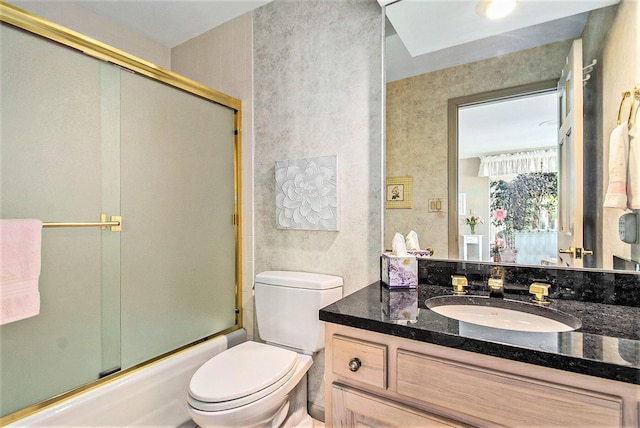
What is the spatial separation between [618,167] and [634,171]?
4cm

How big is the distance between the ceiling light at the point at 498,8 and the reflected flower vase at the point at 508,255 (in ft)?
2.99

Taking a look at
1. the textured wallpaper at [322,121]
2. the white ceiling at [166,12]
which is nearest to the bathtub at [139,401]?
the textured wallpaper at [322,121]

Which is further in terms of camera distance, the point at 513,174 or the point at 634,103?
the point at 513,174

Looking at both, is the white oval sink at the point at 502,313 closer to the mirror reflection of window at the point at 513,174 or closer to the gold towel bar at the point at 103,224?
the mirror reflection of window at the point at 513,174

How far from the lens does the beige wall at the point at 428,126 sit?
128 centimetres

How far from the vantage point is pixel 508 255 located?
1242 mm

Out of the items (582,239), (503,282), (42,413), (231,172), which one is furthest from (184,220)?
(582,239)

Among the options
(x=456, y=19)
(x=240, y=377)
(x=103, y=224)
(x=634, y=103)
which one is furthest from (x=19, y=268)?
(x=634, y=103)

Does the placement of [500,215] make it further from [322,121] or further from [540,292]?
[322,121]

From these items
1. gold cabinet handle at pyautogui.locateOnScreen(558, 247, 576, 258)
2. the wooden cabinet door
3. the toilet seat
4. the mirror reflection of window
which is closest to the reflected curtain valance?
the mirror reflection of window

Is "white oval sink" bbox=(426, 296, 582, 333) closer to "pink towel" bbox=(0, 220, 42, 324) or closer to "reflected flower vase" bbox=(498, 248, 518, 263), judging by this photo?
Result: "reflected flower vase" bbox=(498, 248, 518, 263)

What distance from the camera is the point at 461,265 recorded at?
1.32 metres

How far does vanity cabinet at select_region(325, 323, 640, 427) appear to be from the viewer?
0.65m

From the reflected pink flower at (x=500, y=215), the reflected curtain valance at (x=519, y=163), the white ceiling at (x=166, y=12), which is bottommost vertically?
the reflected pink flower at (x=500, y=215)
